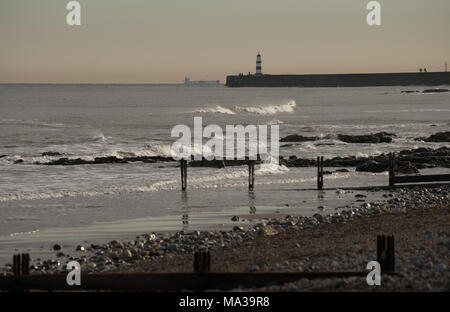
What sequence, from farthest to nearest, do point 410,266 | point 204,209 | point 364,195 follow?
point 364,195, point 204,209, point 410,266

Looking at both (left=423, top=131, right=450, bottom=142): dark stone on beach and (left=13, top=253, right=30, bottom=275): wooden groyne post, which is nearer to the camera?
(left=13, top=253, right=30, bottom=275): wooden groyne post

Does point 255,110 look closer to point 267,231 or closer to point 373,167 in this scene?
point 373,167

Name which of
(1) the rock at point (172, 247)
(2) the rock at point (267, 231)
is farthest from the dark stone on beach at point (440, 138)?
(1) the rock at point (172, 247)

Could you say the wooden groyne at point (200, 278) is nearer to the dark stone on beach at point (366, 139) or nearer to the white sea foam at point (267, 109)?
the dark stone on beach at point (366, 139)

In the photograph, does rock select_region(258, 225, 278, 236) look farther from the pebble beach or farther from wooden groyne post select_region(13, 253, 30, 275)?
wooden groyne post select_region(13, 253, 30, 275)

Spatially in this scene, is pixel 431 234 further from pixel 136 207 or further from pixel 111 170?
pixel 111 170

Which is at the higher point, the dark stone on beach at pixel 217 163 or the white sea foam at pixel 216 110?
the dark stone on beach at pixel 217 163

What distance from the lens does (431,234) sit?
15.0 meters

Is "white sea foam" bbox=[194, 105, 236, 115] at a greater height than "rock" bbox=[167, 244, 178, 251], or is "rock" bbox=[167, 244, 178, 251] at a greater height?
"rock" bbox=[167, 244, 178, 251]

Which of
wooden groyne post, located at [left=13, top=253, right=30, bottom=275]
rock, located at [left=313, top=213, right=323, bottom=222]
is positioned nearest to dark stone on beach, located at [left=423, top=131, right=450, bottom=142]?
rock, located at [left=313, top=213, right=323, bottom=222]

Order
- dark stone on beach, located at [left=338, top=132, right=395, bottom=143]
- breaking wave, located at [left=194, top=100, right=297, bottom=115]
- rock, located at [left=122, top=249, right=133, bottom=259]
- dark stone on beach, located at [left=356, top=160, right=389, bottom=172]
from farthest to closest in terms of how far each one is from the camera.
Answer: breaking wave, located at [left=194, top=100, right=297, bottom=115], dark stone on beach, located at [left=338, top=132, right=395, bottom=143], dark stone on beach, located at [left=356, top=160, right=389, bottom=172], rock, located at [left=122, top=249, right=133, bottom=259]

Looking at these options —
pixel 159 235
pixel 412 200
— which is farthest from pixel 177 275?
pixel 412 200

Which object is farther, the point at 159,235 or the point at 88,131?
the point at 88,131
